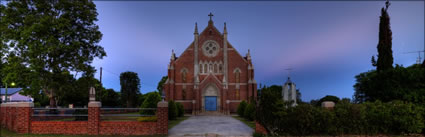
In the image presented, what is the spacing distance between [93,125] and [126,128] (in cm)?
158

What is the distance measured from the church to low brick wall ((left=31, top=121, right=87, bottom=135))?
22.8 meters

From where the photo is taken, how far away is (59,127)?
13352 mm

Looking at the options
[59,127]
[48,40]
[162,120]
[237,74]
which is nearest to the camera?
[162,120]

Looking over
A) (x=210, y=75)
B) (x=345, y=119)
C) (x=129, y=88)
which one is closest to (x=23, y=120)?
(x=345, y=119)

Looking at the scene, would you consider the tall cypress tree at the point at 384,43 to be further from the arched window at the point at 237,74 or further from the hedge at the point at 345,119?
the arched window at the point at 237,74

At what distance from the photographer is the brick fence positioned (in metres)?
13.2

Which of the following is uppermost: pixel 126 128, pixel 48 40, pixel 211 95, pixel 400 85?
pixel 48 40

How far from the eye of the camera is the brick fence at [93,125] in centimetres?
1319

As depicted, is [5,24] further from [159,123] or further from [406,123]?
[406,123]

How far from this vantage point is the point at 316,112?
1259 centimetres

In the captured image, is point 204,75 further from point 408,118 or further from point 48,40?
point 408,118

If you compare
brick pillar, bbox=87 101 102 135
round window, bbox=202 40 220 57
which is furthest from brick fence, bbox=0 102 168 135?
round window, bbox=202 40 220 57

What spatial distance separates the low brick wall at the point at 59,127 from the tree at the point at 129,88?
126 ft

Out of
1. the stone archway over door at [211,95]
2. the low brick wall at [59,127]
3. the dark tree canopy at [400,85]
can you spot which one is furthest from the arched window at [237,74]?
the low brick wall at [59,127]
